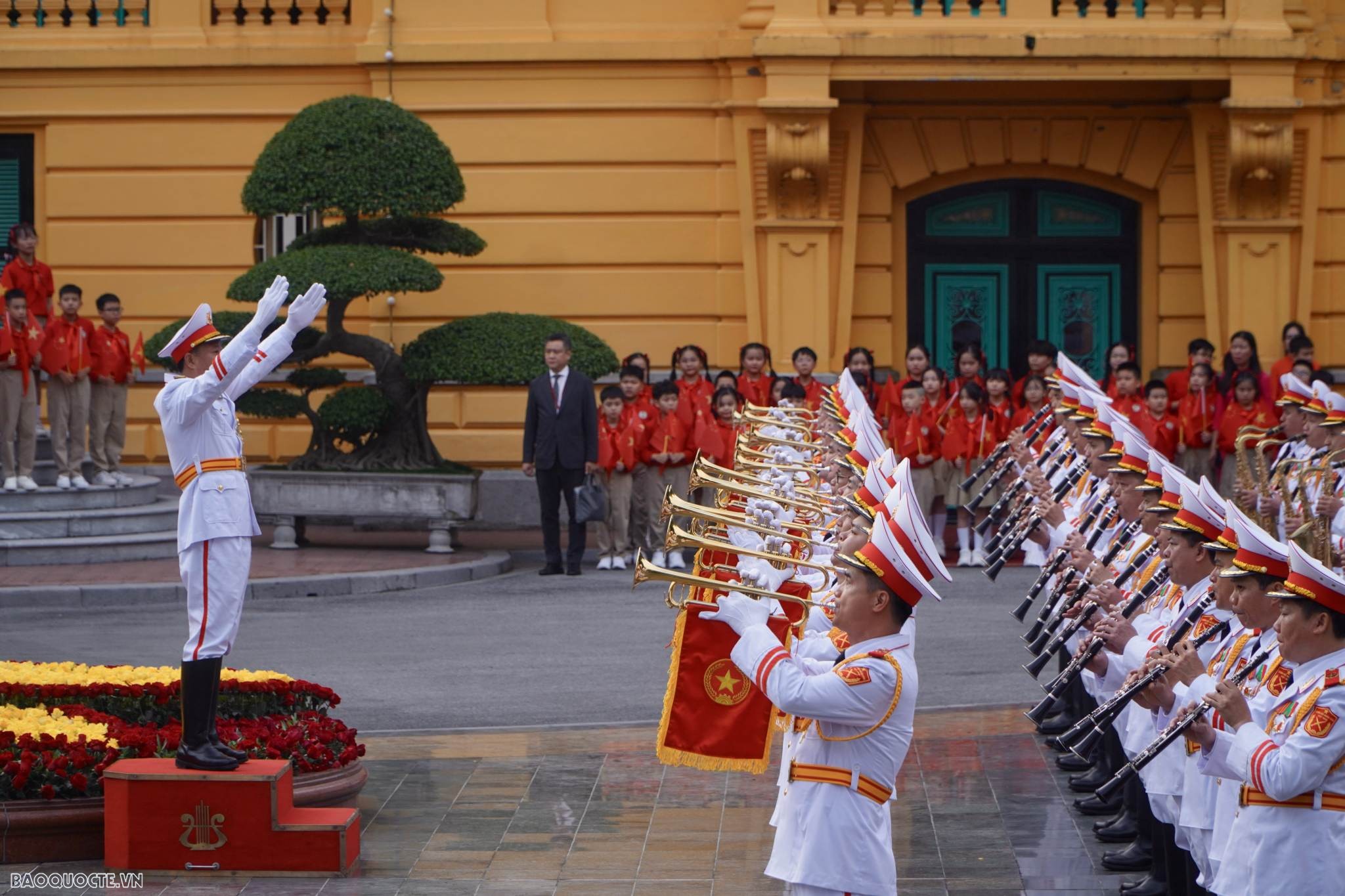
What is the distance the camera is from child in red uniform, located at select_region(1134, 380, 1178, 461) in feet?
56.3

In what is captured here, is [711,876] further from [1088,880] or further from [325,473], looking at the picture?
[325,473]

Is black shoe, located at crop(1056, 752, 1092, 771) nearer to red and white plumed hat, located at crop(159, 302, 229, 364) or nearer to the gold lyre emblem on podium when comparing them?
the gold lyre emblem on podium

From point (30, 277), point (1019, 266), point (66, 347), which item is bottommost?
point (66, 347)

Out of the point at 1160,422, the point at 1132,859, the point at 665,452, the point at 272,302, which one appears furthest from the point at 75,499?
the point at 1132,859

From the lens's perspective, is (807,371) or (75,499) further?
(807,371)

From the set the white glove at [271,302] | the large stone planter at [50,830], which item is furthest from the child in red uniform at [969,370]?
the large stone planter at [50,830]

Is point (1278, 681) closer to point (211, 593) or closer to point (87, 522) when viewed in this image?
point (211, 593)

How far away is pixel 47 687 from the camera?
910 centimetres

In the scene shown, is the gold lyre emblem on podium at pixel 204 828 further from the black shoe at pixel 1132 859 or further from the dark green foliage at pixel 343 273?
the dark green foliage at pixel 343 273

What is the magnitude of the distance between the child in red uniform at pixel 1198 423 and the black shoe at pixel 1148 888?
10250mm

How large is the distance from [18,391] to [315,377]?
9.10 feet

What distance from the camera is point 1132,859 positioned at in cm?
779

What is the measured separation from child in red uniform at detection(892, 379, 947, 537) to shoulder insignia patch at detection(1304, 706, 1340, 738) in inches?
464

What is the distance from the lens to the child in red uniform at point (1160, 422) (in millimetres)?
17156
